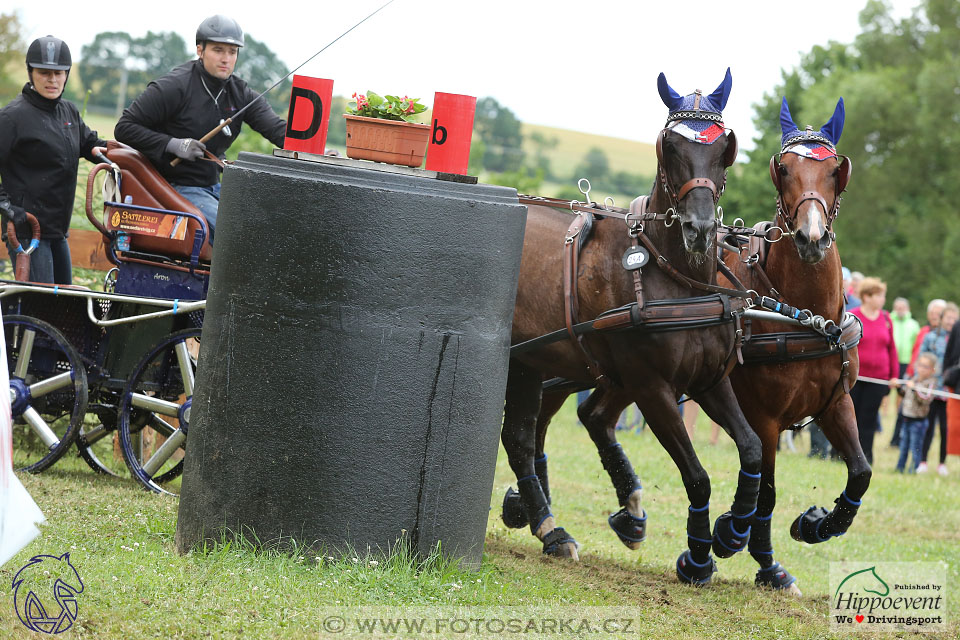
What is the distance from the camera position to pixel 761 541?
662 centimetres

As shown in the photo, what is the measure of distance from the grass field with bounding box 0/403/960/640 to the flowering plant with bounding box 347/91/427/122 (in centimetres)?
206

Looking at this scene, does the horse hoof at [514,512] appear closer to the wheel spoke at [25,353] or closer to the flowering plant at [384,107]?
the flowering plant at [384,107]

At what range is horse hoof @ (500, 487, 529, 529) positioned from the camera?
7.64 metres

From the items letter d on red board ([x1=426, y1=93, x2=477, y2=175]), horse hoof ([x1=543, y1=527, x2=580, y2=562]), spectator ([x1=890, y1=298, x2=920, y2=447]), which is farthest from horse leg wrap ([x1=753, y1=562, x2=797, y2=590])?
spectator ([x1=890, y1=298, x2=920, y2=447])

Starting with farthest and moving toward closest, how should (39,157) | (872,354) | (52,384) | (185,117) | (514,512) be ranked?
(872,354) < (514,512) < (39,157) < (185,117) < (52,384)

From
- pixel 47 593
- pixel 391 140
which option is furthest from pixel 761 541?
pixel 47 593

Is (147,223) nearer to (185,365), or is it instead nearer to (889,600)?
A: (185,365)

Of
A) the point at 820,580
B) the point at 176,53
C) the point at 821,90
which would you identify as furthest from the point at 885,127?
the point at 820,580

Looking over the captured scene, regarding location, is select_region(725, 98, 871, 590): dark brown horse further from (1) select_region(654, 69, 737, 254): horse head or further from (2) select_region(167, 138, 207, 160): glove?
(2) select_region(167, 138, 207, 160): glove

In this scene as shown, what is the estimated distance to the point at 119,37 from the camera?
127 feet

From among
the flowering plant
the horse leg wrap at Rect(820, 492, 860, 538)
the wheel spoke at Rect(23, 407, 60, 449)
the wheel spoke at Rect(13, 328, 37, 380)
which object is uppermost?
the flowering plant

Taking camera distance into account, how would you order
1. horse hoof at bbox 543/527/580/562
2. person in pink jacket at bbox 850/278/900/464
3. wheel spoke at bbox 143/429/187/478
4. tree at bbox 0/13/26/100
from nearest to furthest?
1. wheel spoke at bbox 143/429/187/478
2. horse hoof at bbox 543/527/580/562
3. person in pink jacket at bbox 850/278/900/464
4. tree at bbox 0/13/26/100

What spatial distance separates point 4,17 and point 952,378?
2508cm

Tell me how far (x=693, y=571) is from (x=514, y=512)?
1.65 m
